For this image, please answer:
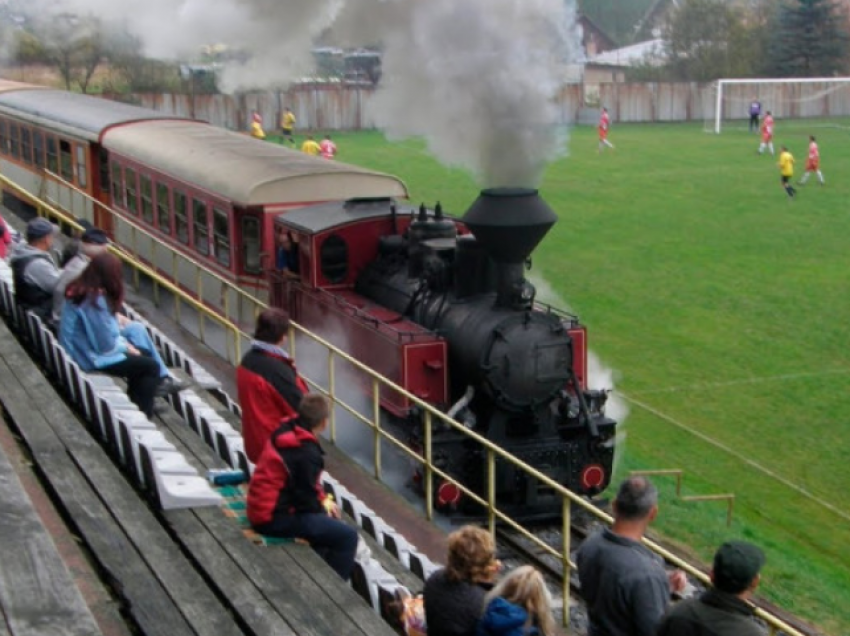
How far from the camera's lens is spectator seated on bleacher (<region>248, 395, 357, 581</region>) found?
6562 mm

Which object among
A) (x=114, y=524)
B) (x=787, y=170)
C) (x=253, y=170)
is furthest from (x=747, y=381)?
(x=787, y=170)

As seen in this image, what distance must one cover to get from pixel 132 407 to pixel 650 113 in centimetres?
5346

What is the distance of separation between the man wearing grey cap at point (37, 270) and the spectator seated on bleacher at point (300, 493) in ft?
14.6

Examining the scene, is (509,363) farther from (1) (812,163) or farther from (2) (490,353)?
(1) (812,163)

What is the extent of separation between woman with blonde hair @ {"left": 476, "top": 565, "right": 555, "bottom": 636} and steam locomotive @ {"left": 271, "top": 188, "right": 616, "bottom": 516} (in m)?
5.54

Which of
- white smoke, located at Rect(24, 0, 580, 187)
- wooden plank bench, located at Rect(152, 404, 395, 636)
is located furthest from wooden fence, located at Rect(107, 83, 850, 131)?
wooden plank bench, located at Rect(152, 404, 395, 636)

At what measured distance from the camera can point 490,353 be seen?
36.3ft

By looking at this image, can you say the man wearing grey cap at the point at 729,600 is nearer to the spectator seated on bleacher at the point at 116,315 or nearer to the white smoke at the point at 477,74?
the spectator seated on bleacher at the point at 116,315

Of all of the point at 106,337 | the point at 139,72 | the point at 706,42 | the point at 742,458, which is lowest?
the point at 742,458

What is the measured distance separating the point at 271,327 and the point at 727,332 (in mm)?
13448

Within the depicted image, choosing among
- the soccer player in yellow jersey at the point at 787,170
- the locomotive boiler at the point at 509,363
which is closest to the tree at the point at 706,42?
the soccer player in yellow jersey at the point at 787,170

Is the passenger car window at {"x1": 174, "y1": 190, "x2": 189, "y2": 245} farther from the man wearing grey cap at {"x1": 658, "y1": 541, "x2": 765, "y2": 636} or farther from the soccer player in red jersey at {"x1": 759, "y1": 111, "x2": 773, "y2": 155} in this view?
the soccer player in red jersey at {"x1": 759, "y1": 111, "x2": 773, "y2": 155}

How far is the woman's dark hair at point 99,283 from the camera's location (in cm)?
846

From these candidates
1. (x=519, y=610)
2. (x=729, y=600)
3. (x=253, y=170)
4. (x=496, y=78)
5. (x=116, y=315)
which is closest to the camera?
(x=729, y=600)
